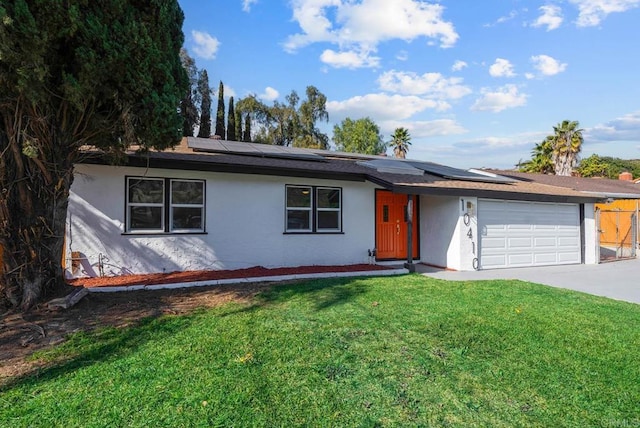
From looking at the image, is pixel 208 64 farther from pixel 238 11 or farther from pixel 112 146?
pixel 112 146

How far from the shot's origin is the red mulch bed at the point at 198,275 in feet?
24.4

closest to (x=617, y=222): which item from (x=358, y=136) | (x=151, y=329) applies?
(x=151, y=329)

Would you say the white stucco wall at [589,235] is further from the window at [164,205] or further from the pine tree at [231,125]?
the pine tree at [231,125]

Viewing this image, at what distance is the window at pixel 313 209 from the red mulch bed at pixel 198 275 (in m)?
1.19

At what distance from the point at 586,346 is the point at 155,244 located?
27.4 ft

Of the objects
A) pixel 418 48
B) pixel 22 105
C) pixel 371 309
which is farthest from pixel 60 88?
pixel 418 48

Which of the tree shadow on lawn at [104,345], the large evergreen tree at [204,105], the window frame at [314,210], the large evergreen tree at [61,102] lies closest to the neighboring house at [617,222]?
the window frame at [314,210]

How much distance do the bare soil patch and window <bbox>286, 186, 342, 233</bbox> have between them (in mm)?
2164

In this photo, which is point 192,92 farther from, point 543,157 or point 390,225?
point 543,157

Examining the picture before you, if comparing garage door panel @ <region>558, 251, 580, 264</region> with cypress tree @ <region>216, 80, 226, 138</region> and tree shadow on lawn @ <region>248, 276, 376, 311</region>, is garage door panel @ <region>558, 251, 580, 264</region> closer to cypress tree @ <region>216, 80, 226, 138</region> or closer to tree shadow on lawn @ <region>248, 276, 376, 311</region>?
tree shadow on lawn @ <region>248, 276, 376, 311</region>

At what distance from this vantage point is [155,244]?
848cm

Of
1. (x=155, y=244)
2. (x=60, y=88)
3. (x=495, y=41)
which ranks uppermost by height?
(x=495, y=41)

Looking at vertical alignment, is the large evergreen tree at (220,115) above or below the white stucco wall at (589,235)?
above

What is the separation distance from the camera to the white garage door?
34.9ft
